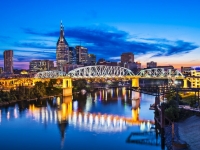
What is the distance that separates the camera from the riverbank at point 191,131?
42.1ft

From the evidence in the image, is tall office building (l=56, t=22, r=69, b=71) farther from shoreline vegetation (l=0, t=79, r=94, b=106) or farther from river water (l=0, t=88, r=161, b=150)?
river water (l=0, t=88, r=161, b=150)

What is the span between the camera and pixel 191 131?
48.5 feet

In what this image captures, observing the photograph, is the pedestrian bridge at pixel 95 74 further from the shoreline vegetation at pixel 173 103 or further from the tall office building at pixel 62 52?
the tall office building at pixel 62 52

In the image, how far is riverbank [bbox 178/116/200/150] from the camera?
42.1 ft

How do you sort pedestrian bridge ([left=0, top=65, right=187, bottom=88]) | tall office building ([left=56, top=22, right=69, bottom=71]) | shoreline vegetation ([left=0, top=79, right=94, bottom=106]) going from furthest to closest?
tall office building ([left=56, top=22, right=69, bottom=71]) → pedestrian bridge ([left=0, top=65, right=187, bottom=88]) → shoreline vegetation ([left=0, top=79, right=94, bottom=106])

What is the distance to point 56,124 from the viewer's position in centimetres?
2075

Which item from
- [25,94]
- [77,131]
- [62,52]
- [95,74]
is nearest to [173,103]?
[77,131]

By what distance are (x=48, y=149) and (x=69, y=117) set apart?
906cm

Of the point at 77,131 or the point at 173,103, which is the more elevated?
the point at 173,103

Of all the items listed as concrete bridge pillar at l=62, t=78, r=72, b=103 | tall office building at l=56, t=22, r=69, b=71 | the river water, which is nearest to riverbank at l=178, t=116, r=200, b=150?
the river water

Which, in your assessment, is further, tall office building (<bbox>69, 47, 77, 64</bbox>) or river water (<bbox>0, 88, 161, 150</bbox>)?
tall office building (<bbox>69, 47, 77, 64</bbox>)

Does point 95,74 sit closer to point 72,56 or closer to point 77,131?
point 77,131

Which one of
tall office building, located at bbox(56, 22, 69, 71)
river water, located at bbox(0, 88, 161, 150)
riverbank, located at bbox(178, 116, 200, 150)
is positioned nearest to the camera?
riverbank, located at bbox(178, 116, 200, 150)

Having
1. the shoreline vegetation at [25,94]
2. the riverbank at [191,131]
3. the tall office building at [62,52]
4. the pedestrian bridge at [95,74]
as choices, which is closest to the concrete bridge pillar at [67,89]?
the pedestrian bridge at [95,74]
